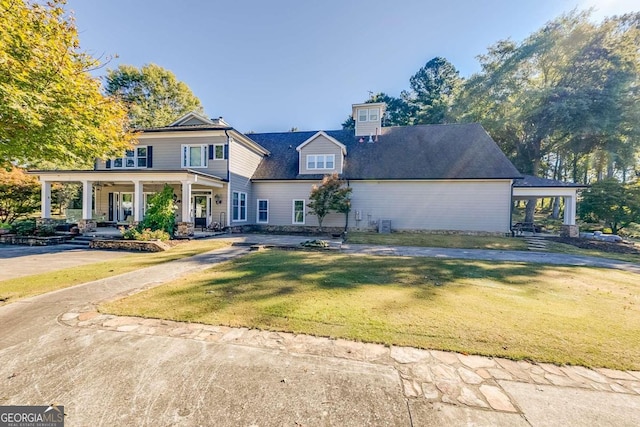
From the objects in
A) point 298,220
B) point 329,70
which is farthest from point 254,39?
point 298,220

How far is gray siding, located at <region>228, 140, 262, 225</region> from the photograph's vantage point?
16.8 metres

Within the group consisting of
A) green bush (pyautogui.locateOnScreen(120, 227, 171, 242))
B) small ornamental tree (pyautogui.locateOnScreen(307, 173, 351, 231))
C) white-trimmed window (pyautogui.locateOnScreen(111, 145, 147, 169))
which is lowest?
green bush (pyautogui.locateOnScreen(120, 227, 171, 242))

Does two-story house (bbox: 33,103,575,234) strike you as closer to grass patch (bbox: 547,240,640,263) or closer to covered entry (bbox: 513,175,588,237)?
covered entry (bbox: 513,175,588,237)

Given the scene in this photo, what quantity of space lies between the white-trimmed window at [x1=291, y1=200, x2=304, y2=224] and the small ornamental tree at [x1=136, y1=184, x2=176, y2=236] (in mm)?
7560

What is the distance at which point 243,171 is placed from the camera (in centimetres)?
1817

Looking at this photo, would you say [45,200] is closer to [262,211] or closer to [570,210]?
[262,211]

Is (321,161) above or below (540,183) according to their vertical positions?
above

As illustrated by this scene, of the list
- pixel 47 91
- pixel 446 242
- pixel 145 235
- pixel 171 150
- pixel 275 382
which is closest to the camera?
pixel 275 382

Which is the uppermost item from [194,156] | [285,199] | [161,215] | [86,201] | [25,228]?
[194,156]

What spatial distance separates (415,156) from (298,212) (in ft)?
29.9

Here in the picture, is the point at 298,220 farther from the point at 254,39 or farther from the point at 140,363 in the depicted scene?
the point at 140,363

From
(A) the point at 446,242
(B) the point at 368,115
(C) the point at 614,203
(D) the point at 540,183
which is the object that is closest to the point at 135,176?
(B) the point at 368,115

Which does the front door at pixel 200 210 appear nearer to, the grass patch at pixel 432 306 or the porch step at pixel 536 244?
the grass patch at pixel 432 306

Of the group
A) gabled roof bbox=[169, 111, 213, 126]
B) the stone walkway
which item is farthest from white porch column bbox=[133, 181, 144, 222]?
the stone walkway
